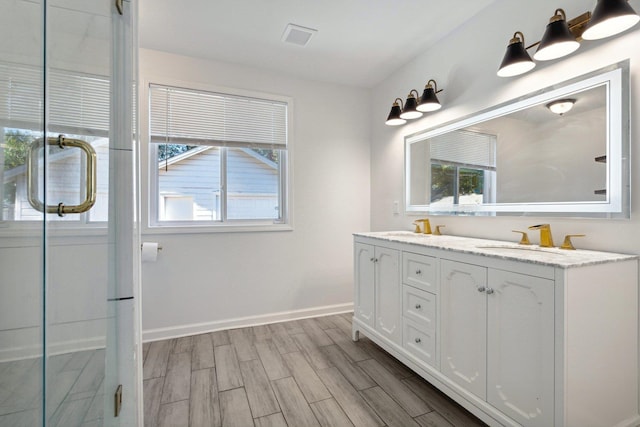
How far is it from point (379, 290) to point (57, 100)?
6.49ft

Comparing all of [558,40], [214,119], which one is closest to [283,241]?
[214,119]

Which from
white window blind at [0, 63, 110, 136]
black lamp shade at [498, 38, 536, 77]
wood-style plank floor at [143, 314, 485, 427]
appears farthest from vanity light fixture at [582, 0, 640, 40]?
white window blind at [0, 63, 110, 136]

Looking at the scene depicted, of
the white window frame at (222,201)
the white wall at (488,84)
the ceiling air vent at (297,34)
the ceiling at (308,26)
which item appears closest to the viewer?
the white wall at (488,84)

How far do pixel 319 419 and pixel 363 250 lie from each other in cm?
117

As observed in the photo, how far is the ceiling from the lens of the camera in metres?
1.96

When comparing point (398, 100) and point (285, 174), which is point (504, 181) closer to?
point (398, 100)

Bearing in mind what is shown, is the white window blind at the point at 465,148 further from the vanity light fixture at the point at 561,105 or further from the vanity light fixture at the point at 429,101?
the vanity light fixture at the point at 561,105

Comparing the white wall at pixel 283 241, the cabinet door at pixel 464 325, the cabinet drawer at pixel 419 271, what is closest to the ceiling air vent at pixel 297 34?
the white wall at pixel 283 241

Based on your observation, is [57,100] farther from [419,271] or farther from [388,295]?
[388,295]

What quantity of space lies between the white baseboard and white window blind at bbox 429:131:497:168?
1793mm

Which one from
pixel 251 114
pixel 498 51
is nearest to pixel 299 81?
pixel 251 114

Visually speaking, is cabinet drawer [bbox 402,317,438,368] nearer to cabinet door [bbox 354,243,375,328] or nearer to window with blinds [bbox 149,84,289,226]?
cabinet door [bbox 354,243,375,328]

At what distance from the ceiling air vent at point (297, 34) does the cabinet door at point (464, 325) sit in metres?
1.88

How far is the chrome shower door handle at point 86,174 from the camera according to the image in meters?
0.76
